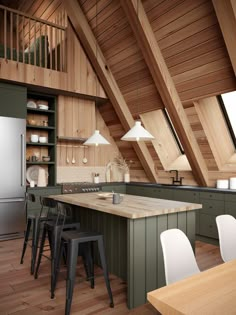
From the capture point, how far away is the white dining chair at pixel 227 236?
87.3 inches

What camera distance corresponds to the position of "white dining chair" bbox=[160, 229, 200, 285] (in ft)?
5.22

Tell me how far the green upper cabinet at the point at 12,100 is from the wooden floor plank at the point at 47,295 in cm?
240

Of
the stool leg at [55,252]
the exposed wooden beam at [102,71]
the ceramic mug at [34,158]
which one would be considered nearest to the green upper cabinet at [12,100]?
the ceramic mug at [34,158]

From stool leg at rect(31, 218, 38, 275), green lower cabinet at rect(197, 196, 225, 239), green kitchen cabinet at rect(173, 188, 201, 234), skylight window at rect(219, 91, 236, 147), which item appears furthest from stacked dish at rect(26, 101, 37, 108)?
green lower cabinet at rect(197, 196, 225, 239)

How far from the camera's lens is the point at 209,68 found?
3752 millimetres

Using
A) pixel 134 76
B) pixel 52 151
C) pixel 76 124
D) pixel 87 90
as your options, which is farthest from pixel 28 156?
pixel 134 76

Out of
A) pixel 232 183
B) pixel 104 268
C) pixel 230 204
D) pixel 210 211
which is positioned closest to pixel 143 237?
pixel 104 268

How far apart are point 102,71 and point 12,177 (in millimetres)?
2575

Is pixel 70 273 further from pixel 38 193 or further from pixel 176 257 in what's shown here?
pixel 38 193

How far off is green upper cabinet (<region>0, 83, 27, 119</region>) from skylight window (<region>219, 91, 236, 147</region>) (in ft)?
10.9

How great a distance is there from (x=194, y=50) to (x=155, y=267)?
9.45ft

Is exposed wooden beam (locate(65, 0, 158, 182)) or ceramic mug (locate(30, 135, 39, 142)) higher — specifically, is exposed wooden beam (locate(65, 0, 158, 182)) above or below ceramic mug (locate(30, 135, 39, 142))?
above

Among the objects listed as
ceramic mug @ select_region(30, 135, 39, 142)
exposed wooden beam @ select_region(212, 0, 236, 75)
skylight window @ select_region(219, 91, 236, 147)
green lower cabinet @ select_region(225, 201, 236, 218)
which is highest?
exposed wooden beam @ select_region(212, 0, 236, 75)

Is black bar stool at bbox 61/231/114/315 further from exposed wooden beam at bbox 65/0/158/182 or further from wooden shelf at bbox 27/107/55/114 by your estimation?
exposed wooden beam at bbox 65/0/158/182
